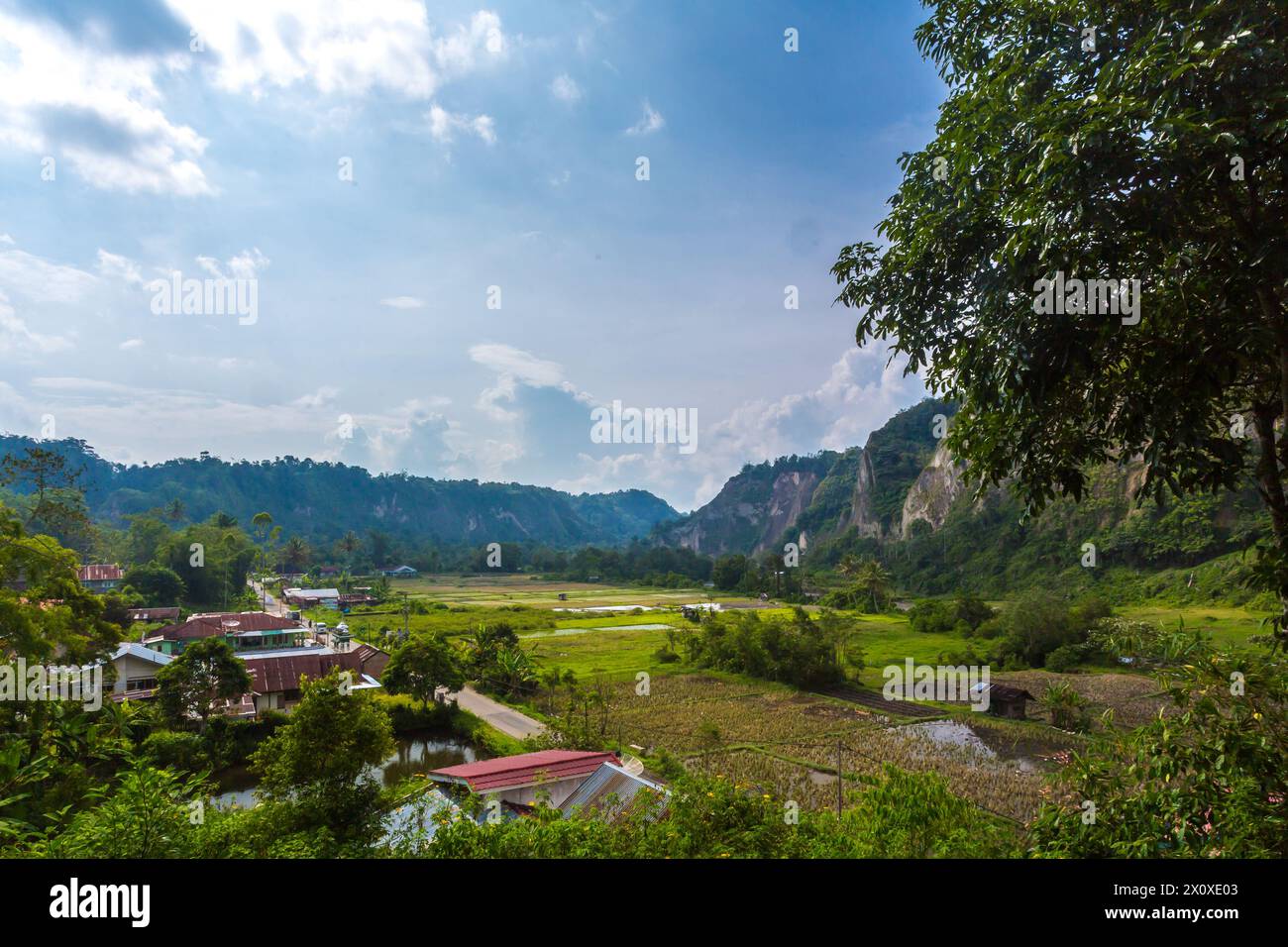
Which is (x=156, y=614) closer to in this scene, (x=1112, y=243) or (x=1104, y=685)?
(x=1112, y=243)

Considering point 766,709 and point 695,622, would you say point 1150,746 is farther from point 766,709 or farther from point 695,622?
point 695,622

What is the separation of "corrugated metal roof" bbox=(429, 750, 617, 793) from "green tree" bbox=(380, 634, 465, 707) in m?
9.63

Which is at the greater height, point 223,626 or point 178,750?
point 223,626

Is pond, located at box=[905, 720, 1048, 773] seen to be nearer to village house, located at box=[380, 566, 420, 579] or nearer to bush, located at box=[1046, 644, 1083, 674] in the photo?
bush, located at box=[1046, 644, 1083, 674]

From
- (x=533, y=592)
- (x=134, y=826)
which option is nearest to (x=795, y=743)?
(x=134, y=826)

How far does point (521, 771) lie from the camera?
47.0ft

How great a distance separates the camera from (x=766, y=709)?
26703 mm

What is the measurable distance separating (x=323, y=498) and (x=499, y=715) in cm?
14046

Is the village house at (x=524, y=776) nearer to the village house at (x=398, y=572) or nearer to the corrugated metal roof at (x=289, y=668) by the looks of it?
the corrugated metal roof at (x=289, y=668)

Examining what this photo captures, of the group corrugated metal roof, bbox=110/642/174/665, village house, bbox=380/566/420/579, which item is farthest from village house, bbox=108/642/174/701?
village house, bbox=380/566/420/579

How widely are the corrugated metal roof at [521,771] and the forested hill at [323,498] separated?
4129 inches
